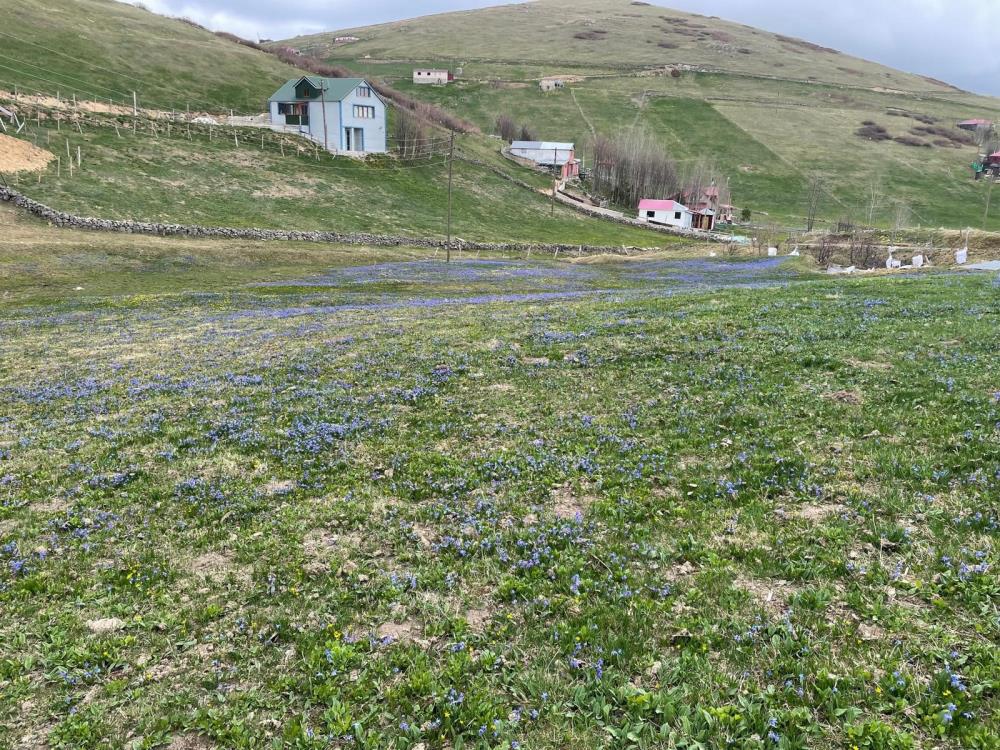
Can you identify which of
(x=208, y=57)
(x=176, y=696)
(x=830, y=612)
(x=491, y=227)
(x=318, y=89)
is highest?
(x=208, y=57)

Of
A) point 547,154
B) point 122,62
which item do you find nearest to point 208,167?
point 122,62

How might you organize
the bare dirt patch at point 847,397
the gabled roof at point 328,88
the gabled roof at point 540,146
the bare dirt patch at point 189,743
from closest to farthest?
the bare dirt patch at point 189,743, the bare dirt patch at point 847,397, the gabled roof at point 328,88, the gabled roof at point 540,146

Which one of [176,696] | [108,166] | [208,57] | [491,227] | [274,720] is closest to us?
[274,720]

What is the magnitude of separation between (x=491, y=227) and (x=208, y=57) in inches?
3865

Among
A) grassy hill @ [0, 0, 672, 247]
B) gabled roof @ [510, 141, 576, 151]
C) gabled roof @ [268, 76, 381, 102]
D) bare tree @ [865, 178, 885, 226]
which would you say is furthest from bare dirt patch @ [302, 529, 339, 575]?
gabled roof @ [510, 141, 576, 151]

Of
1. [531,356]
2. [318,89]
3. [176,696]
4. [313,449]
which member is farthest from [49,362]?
[318,89]

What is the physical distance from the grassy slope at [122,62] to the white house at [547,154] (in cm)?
6601

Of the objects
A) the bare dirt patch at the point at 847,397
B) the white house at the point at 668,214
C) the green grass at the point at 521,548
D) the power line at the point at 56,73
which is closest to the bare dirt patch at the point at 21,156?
the power line at the point at 56,73

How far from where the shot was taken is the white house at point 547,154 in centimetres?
16525

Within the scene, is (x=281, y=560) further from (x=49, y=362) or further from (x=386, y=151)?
(x=386, y=151)

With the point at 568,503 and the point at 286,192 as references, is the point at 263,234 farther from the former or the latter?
the point at 568,503

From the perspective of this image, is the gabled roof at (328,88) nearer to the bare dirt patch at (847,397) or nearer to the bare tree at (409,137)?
the bare tree at (409,137)

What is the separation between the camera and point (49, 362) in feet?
72.9

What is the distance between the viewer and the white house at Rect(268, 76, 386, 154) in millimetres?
118875
